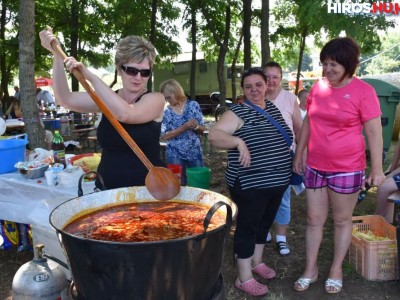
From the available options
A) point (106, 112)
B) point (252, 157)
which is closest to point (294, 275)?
point (252, 157)

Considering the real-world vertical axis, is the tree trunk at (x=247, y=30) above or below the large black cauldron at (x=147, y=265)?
above

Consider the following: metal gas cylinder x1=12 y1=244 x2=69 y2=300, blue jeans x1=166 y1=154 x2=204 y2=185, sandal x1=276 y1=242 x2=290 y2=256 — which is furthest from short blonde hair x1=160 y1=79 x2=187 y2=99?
metal gas cylinder x1=12 y1=244 x2=69 y2=300

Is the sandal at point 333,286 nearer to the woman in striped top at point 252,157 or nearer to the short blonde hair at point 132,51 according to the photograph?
the woman in striped top at point 252,157

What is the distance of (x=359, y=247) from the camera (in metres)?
3.43

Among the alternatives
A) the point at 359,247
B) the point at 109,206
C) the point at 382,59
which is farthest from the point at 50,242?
the point at 382,59

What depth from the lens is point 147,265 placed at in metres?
1.60

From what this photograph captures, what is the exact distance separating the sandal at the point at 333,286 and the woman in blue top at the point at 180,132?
2.06 meters

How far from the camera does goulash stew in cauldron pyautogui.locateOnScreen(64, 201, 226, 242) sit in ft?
6.02

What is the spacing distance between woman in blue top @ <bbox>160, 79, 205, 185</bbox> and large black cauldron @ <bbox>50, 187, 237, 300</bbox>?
9.36ft

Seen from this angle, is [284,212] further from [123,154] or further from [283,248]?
[123,154]

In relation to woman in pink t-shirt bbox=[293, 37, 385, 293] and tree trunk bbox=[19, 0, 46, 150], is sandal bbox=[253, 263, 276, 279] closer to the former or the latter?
woman in pink t-shirt bbox=[293, 37, 385, 293]

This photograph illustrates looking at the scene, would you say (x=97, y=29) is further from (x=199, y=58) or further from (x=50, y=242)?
(x=50, y=242)

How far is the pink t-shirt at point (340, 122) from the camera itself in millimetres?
2725

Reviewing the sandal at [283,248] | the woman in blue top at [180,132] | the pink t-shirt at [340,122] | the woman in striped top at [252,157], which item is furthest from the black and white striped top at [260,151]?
the woman in blue top at [180,132]
